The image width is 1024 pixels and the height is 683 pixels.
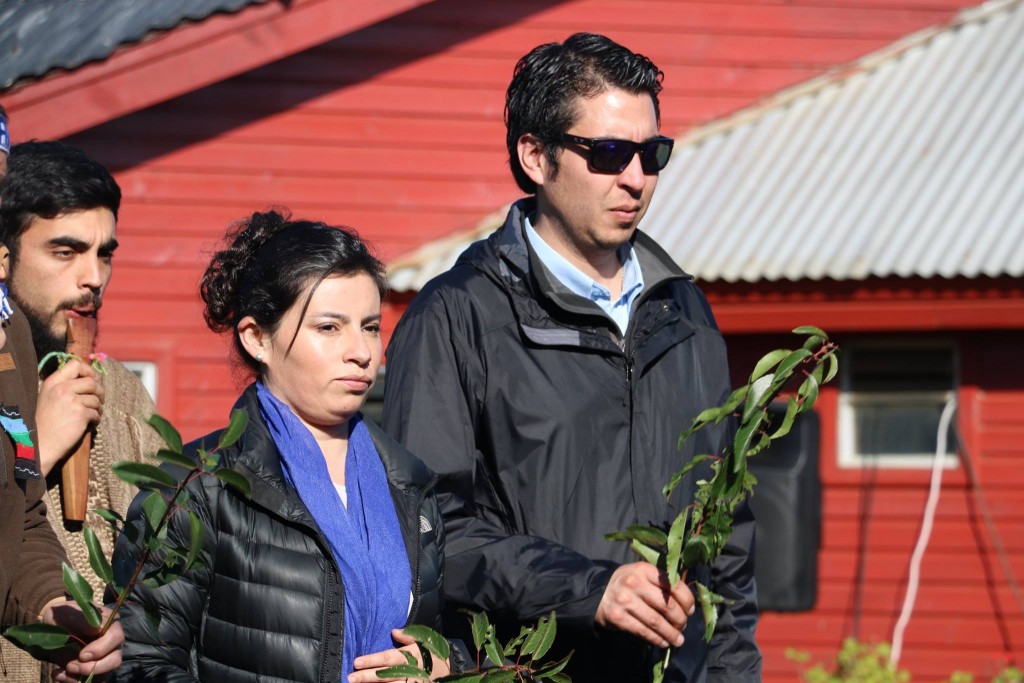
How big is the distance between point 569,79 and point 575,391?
0.74 meters

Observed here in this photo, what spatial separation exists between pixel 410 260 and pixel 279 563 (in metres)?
5.49

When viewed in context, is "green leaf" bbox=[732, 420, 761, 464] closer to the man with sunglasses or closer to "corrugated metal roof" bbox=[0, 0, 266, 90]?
the man with sunglasses

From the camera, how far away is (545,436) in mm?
3250

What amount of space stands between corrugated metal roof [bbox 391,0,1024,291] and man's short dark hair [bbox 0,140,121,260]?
4480mm

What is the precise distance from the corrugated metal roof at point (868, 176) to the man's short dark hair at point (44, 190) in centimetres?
448

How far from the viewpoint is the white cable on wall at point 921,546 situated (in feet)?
26.7

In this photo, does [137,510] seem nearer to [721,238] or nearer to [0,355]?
[0,355]

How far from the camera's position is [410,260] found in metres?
8.17

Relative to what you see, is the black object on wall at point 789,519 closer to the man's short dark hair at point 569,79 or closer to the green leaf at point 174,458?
the man's short dark hair at point 569,79

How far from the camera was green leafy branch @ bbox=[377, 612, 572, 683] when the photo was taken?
268 cm

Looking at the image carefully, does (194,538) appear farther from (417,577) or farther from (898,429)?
(898,429)

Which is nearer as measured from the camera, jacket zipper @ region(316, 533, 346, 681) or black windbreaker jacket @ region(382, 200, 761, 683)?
jacket zipper @ region(316, 533, 346, 681)

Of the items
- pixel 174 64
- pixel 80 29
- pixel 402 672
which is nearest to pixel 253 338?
pixel 402 672

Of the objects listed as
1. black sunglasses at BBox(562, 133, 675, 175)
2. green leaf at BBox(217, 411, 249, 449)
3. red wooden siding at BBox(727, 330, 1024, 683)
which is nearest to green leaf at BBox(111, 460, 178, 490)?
green leaf at BBox(217, 411, 249, 449)
